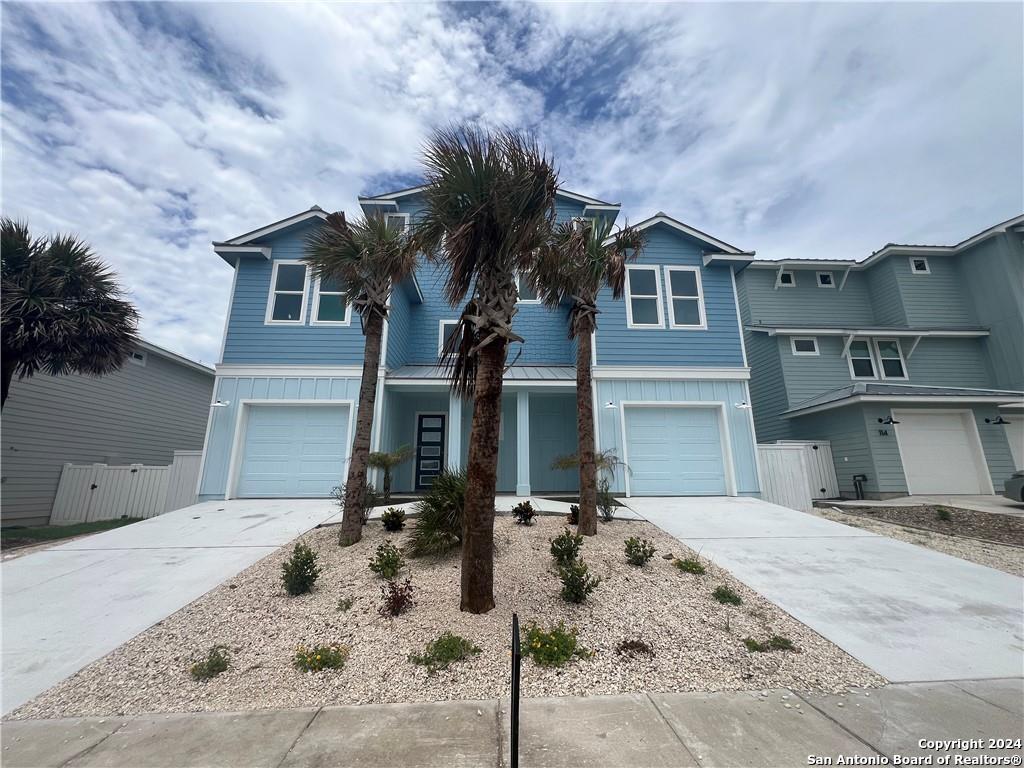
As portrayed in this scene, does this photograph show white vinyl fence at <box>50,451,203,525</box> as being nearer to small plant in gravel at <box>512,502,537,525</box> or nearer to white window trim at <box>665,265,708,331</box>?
small plant in gravel at <box>512,502,537,525</box>

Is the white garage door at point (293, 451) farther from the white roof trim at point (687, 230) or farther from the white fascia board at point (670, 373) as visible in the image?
the white roof trim at point (687, 230)

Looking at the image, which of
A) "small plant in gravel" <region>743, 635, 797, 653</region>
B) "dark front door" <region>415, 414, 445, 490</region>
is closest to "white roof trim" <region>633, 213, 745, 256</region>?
"dark front door" <region>415, 414, 445, 490</region>

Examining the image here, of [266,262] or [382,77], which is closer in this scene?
[382,77]

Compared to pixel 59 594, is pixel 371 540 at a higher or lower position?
higher

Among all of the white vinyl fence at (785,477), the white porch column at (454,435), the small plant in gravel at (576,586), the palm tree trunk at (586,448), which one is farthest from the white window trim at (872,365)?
the small plant in gravel at (576,586)

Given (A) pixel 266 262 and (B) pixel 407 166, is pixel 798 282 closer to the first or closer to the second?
(B) pixel 407 166

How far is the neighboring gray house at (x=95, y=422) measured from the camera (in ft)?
A: 34.9

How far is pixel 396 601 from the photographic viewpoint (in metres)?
4.46

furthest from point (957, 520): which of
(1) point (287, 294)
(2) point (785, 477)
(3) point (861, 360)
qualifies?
(1) point (287, 294)

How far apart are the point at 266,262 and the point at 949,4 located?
1636 cm

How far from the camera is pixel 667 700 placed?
3225 millimetres

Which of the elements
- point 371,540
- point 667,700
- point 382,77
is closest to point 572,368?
point 371,540

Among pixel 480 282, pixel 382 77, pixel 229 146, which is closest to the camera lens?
pixel 480 282

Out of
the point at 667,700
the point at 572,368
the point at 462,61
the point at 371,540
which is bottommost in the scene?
the point at 667,700
